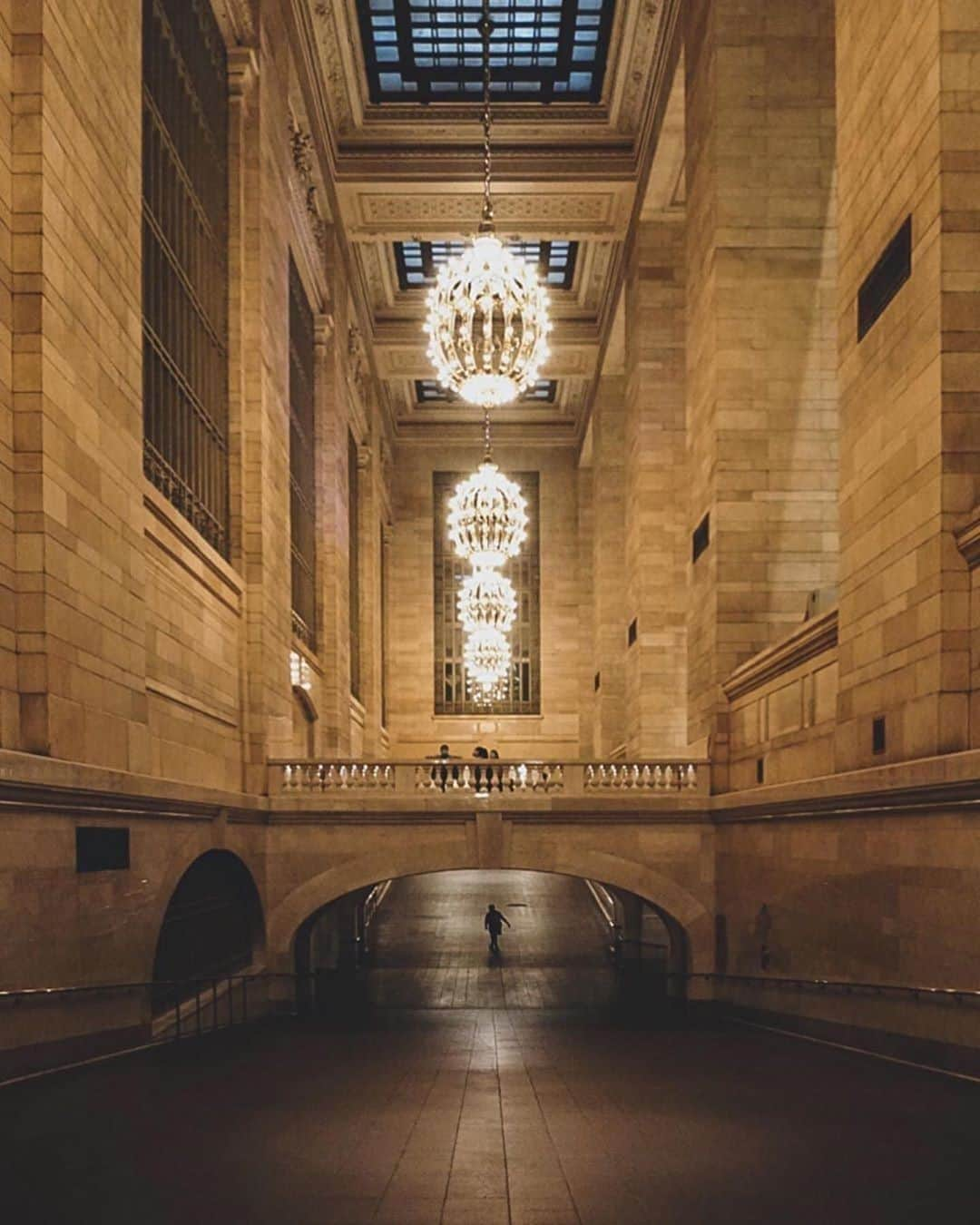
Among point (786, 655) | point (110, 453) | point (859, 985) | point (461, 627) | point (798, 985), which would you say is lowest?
point (798, 985)

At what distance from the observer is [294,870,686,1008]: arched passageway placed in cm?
1752

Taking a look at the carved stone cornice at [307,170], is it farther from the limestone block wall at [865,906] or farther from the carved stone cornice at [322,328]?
the limestone block wall at [865,906]

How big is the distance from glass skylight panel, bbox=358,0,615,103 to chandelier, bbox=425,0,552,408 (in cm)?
1143

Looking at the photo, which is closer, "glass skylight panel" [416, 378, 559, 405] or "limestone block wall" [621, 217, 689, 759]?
"limestone block wall" [621, 217, 689, 759]

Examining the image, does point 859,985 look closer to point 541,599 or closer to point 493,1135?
point 493,1135

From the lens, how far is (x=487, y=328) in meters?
10.4

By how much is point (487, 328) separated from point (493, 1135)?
5920 mm

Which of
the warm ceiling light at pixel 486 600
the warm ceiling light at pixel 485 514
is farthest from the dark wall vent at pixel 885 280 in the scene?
the warm ceiling light at pixel 486 600

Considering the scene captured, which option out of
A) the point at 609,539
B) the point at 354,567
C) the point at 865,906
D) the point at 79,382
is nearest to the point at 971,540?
the point at 865,906

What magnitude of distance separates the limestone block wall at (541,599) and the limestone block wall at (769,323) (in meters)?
22.9

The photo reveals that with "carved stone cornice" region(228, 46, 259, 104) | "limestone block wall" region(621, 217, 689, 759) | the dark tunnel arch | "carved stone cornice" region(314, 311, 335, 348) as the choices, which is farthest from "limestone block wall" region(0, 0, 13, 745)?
"carved stone cornice" region(314, 311, 335, 348)

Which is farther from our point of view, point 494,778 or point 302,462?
point 302,462

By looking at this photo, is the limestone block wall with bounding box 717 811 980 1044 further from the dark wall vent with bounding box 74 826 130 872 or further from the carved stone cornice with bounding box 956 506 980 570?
the dark wall vent with bounding box 74 826 130 872

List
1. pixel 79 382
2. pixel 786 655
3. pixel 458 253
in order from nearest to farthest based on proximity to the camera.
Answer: pixel 79 382 < pixel 786 655 < pixel 458 253
